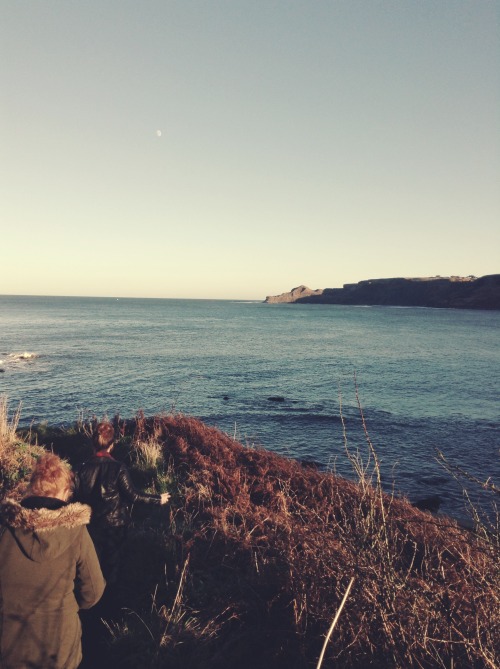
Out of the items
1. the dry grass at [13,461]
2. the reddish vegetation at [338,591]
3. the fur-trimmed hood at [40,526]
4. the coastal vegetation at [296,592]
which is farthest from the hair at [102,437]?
the dry grass at [13,461]

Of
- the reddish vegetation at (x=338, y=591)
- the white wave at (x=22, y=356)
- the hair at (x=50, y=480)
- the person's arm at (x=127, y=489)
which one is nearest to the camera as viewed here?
the hair at (x=50, y=480)

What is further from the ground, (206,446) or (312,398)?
(206,446)

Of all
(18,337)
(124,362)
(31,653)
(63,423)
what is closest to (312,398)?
(63,423)

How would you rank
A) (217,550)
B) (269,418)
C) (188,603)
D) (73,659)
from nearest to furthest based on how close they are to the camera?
1. (73,659)
2. (188,603)
3. (217,550)
4. (269,418)

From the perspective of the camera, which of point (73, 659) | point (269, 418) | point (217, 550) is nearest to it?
point (73, 659)

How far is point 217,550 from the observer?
219 inches

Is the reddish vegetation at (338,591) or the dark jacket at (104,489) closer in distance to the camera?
the reddish vegetation at (338,591)

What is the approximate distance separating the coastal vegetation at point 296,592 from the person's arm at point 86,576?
0.80 metres

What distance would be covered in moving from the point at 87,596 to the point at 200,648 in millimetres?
1629

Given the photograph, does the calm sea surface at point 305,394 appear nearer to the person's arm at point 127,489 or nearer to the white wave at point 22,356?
the white wave at point 22,356

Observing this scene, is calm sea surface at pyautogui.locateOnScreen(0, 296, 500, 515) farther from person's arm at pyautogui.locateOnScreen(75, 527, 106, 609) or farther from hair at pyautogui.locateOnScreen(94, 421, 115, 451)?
person's arm at pyautogui.locateOnScreen(75, 527, 106, 609)

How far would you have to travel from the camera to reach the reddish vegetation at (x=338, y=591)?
3152mm

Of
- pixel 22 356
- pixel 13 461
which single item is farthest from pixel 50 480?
pixel 22 356

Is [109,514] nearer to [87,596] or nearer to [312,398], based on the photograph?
[87,596]
